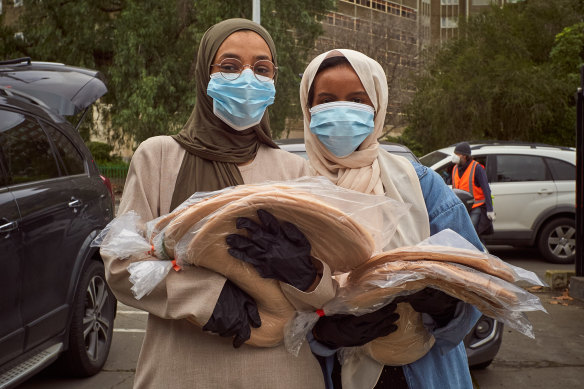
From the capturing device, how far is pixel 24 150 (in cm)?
446

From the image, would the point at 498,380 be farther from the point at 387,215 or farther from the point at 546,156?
the point at 546,156

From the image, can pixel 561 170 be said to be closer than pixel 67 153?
No

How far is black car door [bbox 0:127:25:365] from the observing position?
366cm

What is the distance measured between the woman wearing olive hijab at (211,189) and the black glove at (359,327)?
4.7 inches

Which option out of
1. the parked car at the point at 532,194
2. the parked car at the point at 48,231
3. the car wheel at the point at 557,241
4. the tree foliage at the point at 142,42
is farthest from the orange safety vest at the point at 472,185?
the tree foliage at the point at 142,42

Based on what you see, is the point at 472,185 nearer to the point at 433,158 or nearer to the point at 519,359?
the point at 433,158

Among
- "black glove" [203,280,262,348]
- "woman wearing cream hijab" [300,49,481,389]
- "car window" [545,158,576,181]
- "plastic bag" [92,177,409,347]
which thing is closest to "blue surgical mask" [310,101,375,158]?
"woman wearing cream hijab" [300,49,481,389]

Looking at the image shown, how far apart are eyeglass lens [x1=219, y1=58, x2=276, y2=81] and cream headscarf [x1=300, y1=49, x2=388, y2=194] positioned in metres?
0.13

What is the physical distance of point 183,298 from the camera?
160cm

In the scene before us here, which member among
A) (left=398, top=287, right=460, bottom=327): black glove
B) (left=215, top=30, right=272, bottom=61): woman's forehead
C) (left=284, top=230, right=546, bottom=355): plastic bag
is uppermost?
(left=215, top=30, right=272, bottom=61): woman's forehead

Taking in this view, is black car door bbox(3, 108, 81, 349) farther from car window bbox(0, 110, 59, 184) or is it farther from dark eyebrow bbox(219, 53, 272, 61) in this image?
dark eyebrow bbox(219, 53, 272, 61)

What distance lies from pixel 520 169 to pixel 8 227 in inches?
356

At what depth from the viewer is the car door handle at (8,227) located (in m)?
3.72

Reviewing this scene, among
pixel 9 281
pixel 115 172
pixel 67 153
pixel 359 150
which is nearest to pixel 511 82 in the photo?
pixel 115 172
